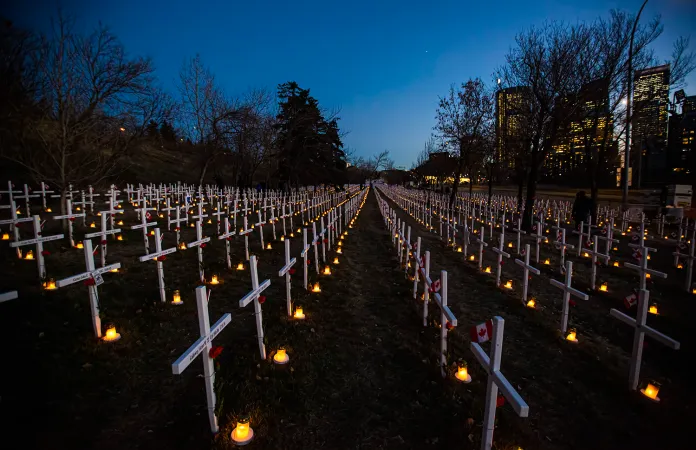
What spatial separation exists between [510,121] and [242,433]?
20567 millimetres

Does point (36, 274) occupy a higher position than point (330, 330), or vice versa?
point (36, 274)

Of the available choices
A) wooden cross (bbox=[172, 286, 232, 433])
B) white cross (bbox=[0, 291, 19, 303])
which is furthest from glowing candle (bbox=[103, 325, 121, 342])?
wooden cross (bbox=[172, 286, 232, 433])

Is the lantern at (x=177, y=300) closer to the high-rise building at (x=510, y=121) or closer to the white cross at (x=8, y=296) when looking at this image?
the white cross at (x=8, y=296)

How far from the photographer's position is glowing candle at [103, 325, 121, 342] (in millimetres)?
4738

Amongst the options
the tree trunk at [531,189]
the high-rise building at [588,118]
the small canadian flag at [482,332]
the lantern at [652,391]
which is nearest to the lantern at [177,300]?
the small canadian flag at [482,332]

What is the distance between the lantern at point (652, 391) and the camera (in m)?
3.97

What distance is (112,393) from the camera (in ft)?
12.3

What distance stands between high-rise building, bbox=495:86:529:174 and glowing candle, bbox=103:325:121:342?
53.1ft

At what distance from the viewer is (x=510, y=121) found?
19.2 m

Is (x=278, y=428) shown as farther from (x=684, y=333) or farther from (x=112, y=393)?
(x=684, y=333)

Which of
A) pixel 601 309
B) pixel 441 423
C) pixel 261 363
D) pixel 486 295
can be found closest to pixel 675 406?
pixel 441 423

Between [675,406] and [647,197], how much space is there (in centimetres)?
3832

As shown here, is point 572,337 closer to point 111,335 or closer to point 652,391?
point 652,391

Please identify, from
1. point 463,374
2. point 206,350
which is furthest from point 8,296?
point 463,374
